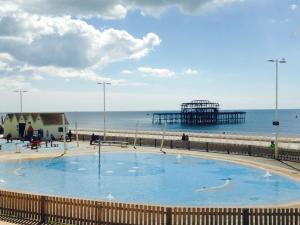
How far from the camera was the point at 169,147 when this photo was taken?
47125 mm

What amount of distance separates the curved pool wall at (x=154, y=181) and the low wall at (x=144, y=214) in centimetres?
717

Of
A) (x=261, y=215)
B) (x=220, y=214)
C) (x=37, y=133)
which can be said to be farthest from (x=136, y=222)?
(x=37, y=133)

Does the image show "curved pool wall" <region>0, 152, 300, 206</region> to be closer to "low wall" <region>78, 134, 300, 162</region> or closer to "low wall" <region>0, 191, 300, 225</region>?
"low wall" <region>78, 134, 300, 162</region>

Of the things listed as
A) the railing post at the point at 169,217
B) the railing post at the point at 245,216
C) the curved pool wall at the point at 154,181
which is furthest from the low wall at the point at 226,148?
the railing post at the point at 169,217

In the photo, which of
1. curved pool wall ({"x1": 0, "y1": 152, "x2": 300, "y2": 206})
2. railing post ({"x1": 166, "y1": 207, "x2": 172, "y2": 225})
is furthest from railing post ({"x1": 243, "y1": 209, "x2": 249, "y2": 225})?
curved pool wall ({"x1": 0, "y1": 152, "x2": 300, "y2": 206})

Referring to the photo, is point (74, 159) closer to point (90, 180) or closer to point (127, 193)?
point (90, 180)

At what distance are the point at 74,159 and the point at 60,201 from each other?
76.4 ft

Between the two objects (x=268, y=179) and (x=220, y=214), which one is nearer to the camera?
(x=220, y=214)

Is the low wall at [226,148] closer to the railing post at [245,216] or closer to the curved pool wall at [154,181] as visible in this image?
the curved pool wall at [154,181]

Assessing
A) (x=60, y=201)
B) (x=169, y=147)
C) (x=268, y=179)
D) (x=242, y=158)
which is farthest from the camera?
(x=169, y=147)

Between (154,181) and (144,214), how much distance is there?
14228 millimetres

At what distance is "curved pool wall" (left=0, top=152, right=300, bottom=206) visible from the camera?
78.7 feet

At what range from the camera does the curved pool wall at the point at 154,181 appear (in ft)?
78.7

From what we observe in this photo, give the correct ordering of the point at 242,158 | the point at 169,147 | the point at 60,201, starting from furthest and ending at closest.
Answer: the point at 169,147
the point at 242,158
the point at 60,201
